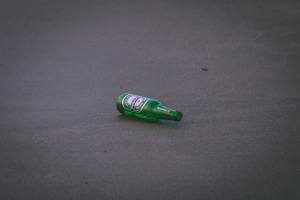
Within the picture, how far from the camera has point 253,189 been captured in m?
3.08

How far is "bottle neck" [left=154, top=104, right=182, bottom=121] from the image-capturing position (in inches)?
159

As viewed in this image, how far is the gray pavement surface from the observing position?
3.32m

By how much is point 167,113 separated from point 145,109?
0.66 ft

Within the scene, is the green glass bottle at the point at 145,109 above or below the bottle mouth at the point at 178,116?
above

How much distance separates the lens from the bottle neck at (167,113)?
4.04m

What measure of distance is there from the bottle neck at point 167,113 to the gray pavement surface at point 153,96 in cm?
7

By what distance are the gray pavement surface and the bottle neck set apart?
7cm

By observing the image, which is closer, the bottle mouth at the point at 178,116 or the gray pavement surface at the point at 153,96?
the gray pavement surface at the point at 153,96

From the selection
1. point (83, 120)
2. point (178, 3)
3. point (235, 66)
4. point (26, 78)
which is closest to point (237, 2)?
point (178, 3)

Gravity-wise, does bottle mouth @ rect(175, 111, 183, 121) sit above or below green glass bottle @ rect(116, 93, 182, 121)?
below

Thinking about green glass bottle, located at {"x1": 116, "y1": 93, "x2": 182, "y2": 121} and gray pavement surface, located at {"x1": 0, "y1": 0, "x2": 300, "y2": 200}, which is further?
green glass bottle, located at {"x1": 116, "y1": 93, "x2": 182, "y2": 121}

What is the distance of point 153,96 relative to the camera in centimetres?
471

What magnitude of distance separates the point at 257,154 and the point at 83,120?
1512 mm

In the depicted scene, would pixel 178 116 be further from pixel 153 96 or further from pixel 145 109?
pixel 153 96
